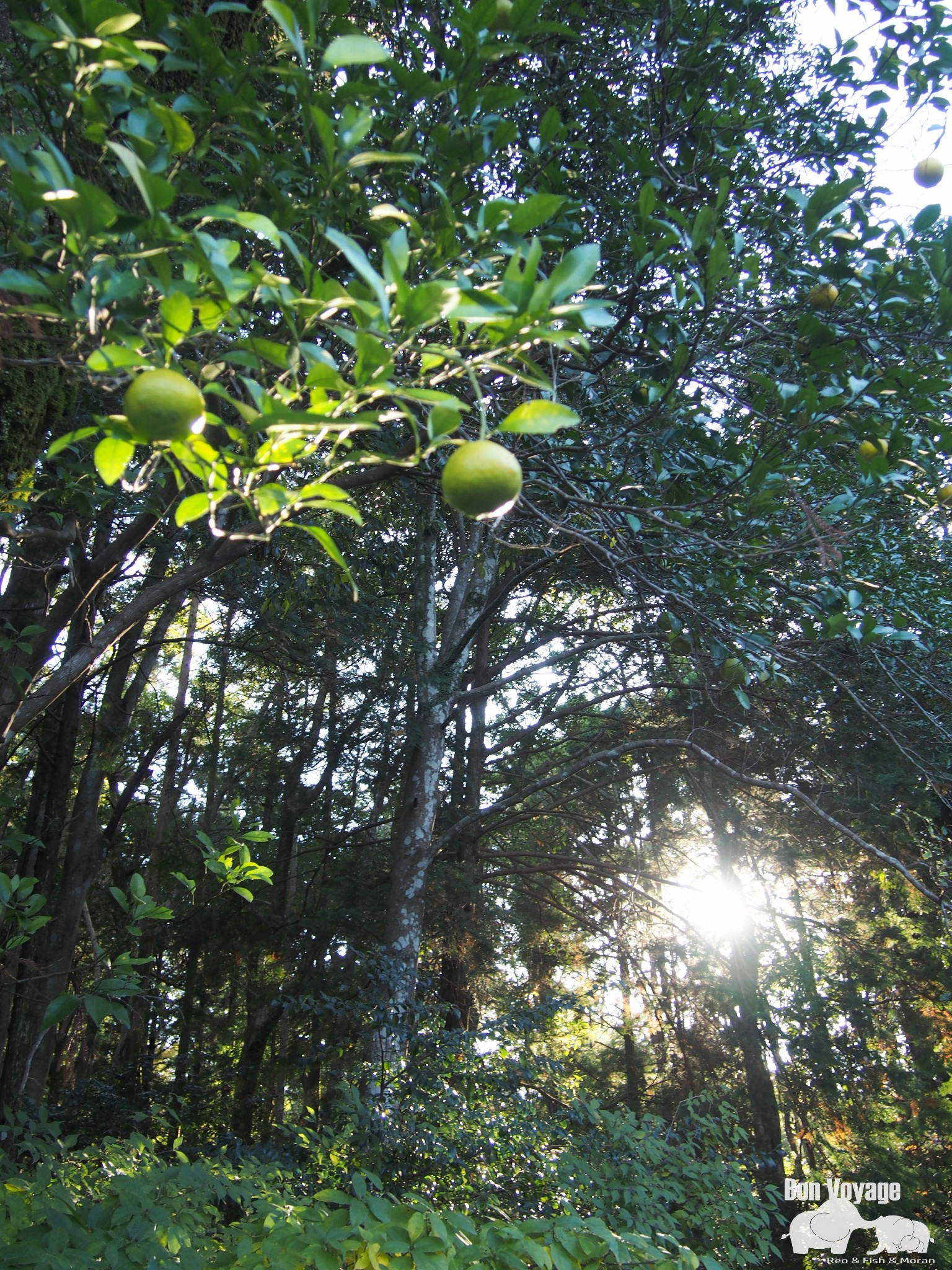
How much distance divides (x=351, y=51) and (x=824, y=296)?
77.8 inches

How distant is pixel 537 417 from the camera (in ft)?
3.65

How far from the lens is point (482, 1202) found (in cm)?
380

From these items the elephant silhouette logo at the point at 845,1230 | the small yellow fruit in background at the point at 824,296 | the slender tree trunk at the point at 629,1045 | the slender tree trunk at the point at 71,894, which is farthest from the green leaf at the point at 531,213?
the elephant silhouette logo at the point at 845,1230

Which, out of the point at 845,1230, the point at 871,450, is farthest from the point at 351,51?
the point at 845,1230

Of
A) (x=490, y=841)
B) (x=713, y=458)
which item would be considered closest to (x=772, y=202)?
(x=713, y=458)

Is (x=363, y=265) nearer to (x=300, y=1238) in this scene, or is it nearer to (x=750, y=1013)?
(x=300, y=1238)

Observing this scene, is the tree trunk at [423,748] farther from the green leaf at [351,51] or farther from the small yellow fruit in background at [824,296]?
the green leaf at [351,51]

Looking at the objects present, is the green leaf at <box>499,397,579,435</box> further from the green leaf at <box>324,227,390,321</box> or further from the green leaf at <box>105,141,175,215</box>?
the green leaf at <box>105,141,175,215</box>

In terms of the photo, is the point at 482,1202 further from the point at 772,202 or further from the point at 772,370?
the point at 772,202

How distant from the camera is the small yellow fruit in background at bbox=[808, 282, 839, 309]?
2639mm

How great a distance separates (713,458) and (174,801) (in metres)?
9.65

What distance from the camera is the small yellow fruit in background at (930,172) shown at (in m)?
2.98

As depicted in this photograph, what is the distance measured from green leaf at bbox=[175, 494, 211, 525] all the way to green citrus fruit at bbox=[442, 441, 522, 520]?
378 millimetres

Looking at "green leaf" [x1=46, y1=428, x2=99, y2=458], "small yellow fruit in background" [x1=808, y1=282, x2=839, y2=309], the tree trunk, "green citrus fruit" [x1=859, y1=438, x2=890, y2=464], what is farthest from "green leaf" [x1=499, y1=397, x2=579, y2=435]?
the tree trunk
